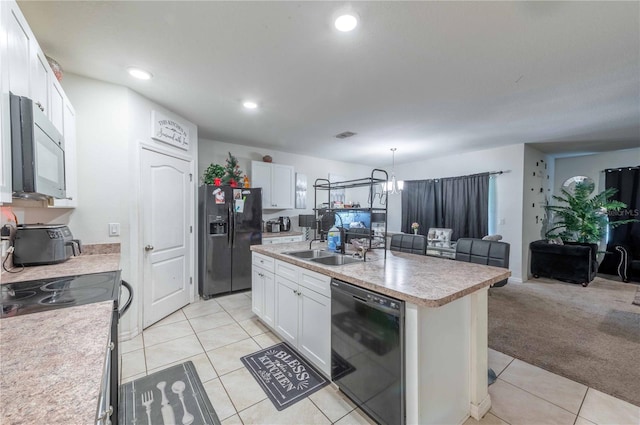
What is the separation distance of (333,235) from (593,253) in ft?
16.9

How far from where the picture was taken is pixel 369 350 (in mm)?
1591

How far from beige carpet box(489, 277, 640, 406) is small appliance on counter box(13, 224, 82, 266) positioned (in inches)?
152

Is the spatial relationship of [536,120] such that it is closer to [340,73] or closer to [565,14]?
[565,14]

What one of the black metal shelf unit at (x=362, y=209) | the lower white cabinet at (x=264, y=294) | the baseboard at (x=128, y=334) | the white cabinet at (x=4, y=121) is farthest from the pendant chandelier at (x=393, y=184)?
the baseboard at (x=128, y=334)

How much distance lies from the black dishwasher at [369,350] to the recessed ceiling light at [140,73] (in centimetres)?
238

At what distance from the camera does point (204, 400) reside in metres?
1.80

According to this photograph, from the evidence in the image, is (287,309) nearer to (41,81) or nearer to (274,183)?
(41,81)

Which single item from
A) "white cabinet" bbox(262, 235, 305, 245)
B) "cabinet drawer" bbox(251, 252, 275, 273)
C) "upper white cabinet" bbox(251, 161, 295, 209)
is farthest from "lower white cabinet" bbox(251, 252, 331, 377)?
"upper white cabinet" bbox(251, 161, 295, 209)

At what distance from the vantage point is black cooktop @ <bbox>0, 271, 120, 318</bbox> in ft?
3.83

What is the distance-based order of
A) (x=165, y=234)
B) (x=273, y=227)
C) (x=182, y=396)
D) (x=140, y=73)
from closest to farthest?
(x=182, y=396), (x=140, y=73), (x=165, y=234), (x=273, y=227)

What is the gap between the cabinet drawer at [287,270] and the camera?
2.24 m

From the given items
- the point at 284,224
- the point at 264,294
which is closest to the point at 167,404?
the point at 264,294

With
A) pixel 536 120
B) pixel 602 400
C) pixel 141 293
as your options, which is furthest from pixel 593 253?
pixel 141 293

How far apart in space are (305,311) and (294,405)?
2.05ft
